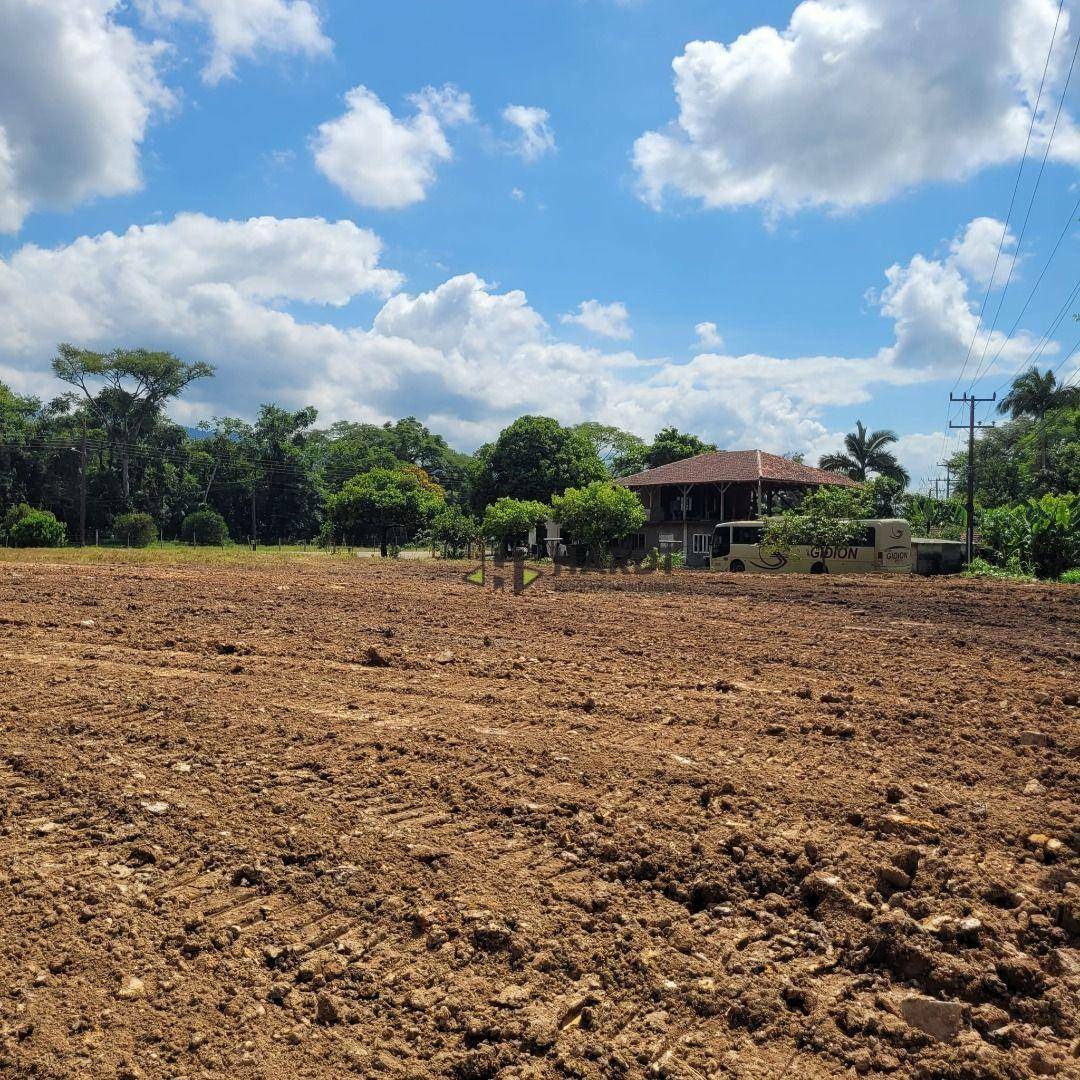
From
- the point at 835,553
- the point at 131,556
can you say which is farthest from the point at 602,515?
the point at 131,556

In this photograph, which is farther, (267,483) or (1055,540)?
(267,483)

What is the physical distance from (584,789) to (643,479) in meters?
38.6

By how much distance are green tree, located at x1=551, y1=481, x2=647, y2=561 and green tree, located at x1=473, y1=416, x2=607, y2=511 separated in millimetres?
13020

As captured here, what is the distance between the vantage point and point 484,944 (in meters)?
2.76

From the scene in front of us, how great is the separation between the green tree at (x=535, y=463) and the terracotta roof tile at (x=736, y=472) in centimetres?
294

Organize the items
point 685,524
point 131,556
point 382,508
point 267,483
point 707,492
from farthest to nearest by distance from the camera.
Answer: point 267,483
point 707,492
point 685,524
point 382,508
point 131,556

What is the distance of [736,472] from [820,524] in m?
12.2

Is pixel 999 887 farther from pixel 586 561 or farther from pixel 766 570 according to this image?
pixel 586 561

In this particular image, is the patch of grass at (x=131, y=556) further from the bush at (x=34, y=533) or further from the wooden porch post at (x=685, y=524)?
the wooden porch post at (x=685, y=524)

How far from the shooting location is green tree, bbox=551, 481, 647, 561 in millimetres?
29234

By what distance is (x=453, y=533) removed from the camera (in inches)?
1549

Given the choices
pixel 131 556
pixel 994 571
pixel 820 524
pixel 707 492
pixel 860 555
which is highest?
pixel 707 492

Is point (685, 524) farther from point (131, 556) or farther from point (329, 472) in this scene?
point (329, 472)

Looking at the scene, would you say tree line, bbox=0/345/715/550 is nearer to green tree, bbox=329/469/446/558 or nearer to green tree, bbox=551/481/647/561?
green tree, bbox=329/469/446/558
